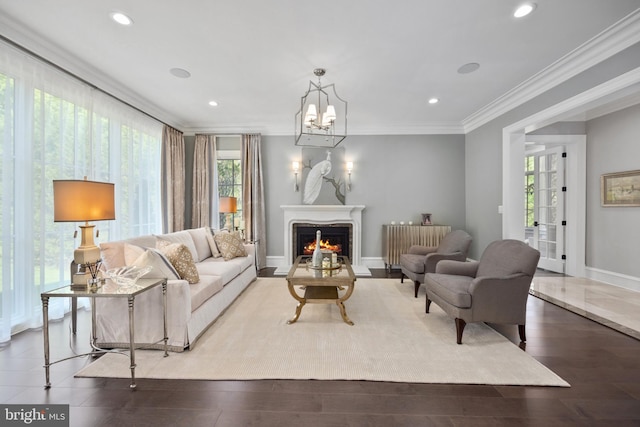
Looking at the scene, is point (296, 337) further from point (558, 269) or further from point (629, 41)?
point (558, 269)

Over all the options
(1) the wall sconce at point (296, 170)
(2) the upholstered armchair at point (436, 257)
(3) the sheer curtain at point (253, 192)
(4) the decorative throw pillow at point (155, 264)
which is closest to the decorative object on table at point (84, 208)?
(4) the decorative throw pillow at point (155, 264)

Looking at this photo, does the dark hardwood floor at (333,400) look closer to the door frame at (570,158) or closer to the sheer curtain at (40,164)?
the sheer curtain at (40,164)

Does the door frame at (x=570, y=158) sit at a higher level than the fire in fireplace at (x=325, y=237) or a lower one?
higher

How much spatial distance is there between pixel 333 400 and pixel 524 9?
10.8 feet

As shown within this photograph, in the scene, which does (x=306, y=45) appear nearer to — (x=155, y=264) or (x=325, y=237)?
(x=155, y=264)

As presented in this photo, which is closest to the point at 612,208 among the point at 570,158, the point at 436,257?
the point at 570,158

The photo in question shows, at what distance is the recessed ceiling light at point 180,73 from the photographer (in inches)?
133

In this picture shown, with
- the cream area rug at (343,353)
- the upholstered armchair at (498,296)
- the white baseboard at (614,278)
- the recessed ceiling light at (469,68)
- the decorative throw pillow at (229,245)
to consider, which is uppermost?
the recessed ceiling light at (469,68)

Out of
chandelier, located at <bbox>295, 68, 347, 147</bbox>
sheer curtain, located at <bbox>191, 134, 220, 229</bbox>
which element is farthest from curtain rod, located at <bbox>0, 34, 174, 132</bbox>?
chandelier, located at <bbox>295, 68, 347, 147</bbox>

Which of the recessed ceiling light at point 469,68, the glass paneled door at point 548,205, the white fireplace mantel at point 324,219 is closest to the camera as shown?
the recessed ceiling light at point 469,68

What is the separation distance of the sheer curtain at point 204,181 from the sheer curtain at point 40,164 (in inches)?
64.1

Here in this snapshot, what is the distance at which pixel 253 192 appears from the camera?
18.2 feet

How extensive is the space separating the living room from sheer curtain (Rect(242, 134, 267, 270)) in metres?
0.20

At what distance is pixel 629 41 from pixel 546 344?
282cm
